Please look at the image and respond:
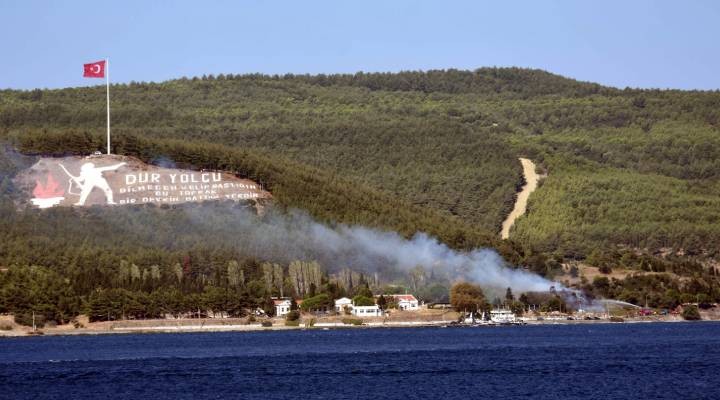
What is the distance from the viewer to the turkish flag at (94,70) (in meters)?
158

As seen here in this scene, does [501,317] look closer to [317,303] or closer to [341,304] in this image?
[341,304]

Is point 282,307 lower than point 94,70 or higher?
lower

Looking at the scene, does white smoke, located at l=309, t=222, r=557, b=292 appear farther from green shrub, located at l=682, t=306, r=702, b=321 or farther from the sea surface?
the sea surface

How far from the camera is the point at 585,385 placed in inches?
3354

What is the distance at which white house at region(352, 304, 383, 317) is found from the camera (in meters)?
155

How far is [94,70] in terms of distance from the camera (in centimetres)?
15838

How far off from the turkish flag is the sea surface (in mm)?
29768

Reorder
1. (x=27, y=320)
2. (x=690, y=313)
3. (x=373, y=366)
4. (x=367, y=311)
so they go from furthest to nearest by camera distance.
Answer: (x=690, y=313), (x=367, y=311), (x=27, y=320), (x=373, y=366)

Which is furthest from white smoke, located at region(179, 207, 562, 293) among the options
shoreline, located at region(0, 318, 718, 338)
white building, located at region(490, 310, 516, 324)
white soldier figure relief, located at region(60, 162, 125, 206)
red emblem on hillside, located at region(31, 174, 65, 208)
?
red emblem on hillside, located at region(31, 174, 65, 208)

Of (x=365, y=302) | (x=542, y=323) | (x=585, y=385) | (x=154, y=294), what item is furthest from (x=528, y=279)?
(x=585, y=385)

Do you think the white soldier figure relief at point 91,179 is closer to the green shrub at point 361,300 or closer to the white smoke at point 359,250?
the white smoke at point 359,250

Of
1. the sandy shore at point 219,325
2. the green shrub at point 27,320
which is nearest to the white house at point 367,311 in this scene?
the sandy shore at point 219,325

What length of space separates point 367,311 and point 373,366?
183 ft

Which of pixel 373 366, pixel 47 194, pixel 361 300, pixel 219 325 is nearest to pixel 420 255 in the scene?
pixel 361 300
